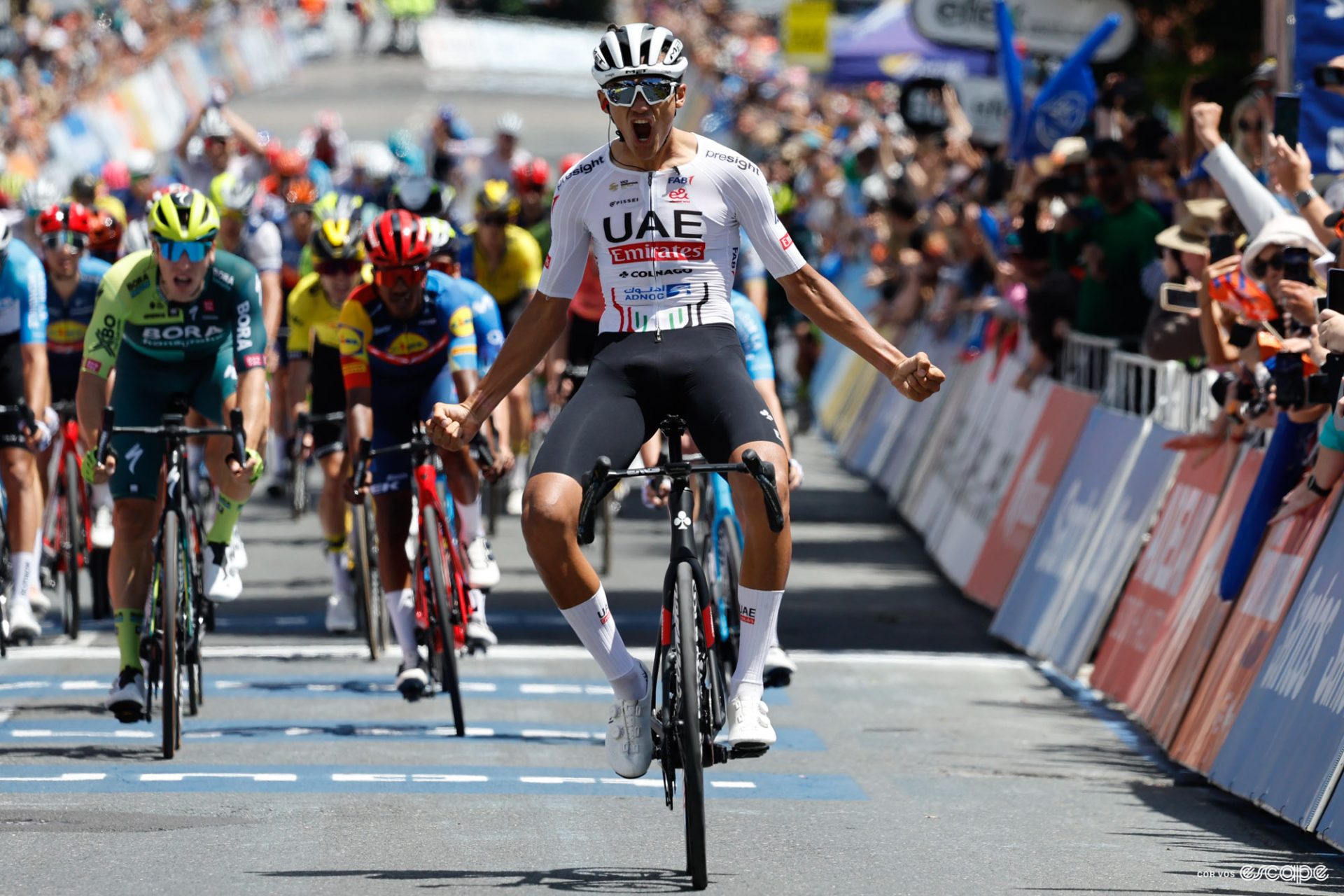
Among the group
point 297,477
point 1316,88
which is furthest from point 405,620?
point 297,477

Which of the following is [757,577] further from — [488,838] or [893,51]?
[893,51]

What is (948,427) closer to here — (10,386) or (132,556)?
(10,386)

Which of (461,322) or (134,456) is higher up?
(461,322)

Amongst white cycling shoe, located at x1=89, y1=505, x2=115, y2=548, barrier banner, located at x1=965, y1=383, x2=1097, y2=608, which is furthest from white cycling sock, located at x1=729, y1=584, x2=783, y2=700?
white cycling shoe, located at x1=89, y1=505, x2=115, y2=548

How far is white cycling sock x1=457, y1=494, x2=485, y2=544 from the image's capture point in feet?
37.6

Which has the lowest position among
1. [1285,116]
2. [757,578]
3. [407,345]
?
[407,345]

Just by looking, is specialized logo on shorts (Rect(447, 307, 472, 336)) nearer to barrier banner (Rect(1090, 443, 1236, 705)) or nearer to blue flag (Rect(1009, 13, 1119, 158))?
barrier banner (Rect(1090, 443, 1236, 705))

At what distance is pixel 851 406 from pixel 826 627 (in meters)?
11.6

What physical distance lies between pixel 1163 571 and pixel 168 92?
4894 cm

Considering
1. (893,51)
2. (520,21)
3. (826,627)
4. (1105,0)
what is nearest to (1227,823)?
(826,627)

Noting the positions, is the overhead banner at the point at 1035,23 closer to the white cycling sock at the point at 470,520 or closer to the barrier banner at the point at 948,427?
the barrier banner at the point at 948,427

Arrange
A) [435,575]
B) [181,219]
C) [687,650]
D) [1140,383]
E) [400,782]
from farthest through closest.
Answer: [1140,383]
[435,575]
[181,219]
[400,782]
[687,650]

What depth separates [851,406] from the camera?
2542 cm

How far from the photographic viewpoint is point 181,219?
9984mm
